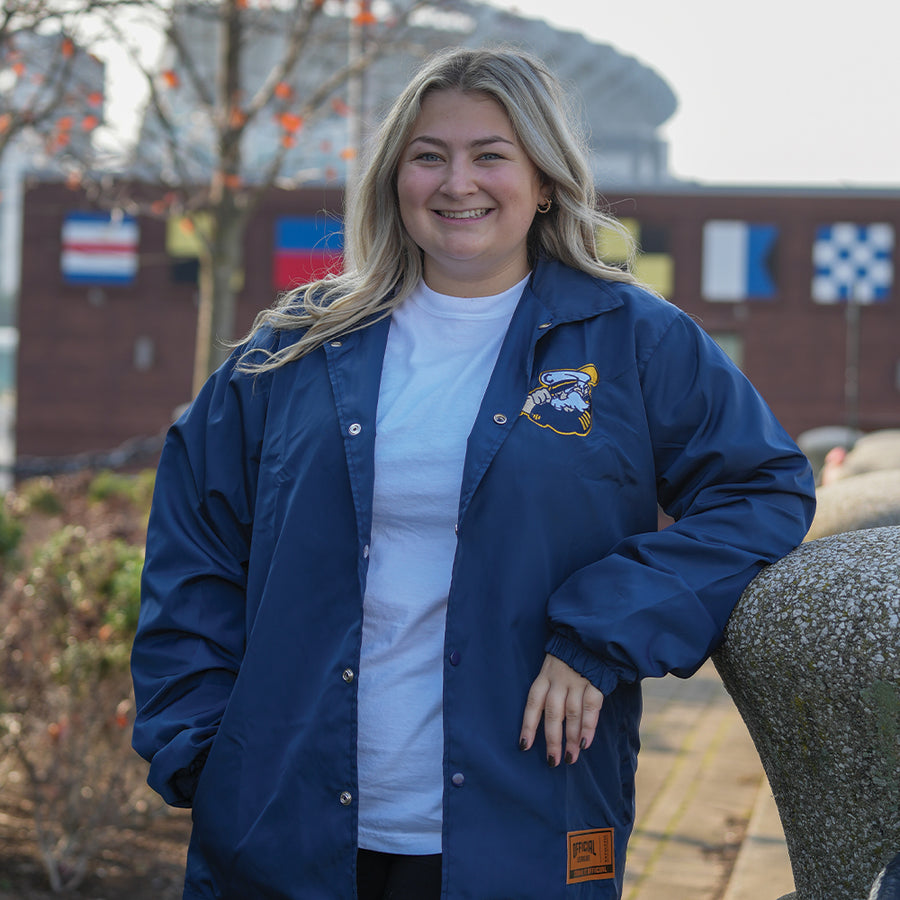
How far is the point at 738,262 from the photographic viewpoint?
2834 centimetres

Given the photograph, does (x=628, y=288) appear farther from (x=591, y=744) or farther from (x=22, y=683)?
(x=22, y=683)

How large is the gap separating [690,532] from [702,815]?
11.1 ft

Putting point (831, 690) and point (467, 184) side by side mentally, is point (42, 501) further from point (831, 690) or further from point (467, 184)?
point (831, 690)

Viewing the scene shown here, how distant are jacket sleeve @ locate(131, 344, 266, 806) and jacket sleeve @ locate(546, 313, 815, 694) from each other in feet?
2.22

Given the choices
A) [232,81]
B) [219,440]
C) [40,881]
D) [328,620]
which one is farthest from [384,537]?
[232,81]

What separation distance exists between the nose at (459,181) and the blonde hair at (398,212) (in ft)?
0.41

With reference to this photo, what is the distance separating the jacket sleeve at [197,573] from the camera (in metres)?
2.32

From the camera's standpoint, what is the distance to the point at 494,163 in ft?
7.77

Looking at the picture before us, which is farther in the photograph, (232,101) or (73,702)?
(232,101)

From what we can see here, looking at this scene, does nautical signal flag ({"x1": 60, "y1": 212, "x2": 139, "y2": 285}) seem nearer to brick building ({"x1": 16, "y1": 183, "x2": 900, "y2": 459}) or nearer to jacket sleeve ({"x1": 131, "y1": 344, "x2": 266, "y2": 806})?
brick building ({"x1": 16, "y1": 183, "x2": 900, "y2": 459})

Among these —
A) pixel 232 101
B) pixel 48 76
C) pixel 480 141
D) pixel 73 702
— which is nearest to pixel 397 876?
pixel 480 141

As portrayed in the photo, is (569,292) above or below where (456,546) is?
above

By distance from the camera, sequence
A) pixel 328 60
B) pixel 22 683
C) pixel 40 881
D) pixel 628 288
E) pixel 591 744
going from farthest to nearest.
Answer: pixel 328 60 → pixel 22 683 → pixel 40 881 → pixel 628 288 → pixel 591 744

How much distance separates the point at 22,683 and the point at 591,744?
3281mm
